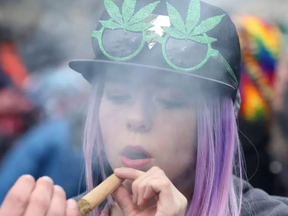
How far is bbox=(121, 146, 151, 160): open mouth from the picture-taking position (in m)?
1.73

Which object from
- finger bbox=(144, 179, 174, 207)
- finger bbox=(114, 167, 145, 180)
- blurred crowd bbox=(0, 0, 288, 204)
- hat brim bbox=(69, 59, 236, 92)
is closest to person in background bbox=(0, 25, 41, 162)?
blurred crowd bbox=(0, 0, 288, 204)

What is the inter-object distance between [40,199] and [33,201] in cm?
2

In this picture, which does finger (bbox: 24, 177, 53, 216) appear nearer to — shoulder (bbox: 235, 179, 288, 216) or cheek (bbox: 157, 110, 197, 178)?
cheek (bbox: 157, 110, 197, 178)

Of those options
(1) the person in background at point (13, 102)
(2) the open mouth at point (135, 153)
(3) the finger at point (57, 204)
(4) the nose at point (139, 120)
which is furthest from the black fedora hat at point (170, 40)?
(1) the person in background at point (13, 102)

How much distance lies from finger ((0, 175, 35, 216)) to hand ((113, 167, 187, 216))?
0.33m

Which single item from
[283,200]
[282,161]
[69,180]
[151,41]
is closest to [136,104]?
[151,41]

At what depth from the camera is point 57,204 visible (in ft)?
4.56

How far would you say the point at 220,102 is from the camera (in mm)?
1857

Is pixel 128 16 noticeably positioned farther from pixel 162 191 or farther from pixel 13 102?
pixel 13 102

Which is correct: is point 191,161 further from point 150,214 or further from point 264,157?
point 264,157

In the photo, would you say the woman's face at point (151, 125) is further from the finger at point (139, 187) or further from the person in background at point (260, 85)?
the person in background at point (260, 85)

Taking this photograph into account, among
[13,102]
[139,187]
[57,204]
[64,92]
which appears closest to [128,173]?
[139,187]

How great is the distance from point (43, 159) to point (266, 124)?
1.29 meters

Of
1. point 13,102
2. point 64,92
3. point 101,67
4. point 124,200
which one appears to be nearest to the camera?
point 124,200
